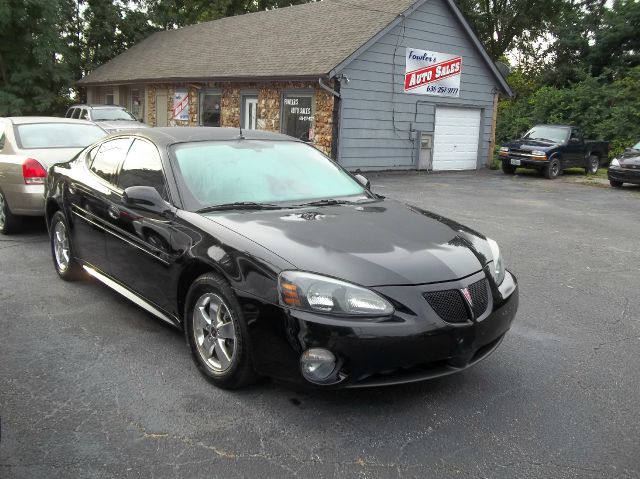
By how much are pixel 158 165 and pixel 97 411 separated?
1.76 m

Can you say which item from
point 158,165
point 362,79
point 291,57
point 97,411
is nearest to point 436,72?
point 362,79

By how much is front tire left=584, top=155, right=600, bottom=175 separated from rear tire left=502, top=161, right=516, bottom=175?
106 inches

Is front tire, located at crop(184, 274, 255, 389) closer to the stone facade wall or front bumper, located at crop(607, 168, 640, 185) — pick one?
the stone facade wall

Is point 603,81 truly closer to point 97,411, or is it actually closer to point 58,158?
point 58,158

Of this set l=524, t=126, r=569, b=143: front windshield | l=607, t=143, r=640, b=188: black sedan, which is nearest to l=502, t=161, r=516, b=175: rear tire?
l=524, t=126, r=569, b=143: front windshield

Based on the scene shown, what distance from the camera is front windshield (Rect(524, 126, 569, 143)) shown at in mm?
19127

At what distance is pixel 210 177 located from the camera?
4.17 m

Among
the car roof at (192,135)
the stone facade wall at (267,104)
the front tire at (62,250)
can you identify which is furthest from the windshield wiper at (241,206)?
the stone facade wall at (267,104)

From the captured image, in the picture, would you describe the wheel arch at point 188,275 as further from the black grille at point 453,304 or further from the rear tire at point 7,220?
the rear tire at point 7,220

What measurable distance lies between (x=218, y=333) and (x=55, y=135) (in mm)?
5608

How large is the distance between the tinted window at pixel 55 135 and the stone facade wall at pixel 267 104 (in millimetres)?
9223

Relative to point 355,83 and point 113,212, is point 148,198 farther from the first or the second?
point 355,83

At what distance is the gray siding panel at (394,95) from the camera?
17.1 metres

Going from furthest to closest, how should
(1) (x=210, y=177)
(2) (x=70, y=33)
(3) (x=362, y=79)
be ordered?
(2) (x=70, y=33), (3) (x=362, y=79), (1) (x=210, y=177)
